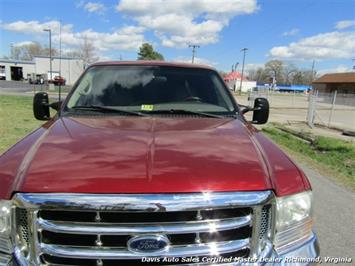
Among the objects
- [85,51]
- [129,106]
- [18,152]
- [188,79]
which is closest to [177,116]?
[129,106]

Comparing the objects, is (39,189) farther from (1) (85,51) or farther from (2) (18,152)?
(1) (85,51)

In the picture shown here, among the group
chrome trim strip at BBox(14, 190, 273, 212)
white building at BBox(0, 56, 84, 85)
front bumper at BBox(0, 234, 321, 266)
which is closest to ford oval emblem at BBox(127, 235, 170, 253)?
chrome trim strip at BBox(14, 190, 273, 212)

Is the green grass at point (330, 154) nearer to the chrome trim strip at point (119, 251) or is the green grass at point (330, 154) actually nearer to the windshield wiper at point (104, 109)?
the windshield wiper at point (104, 109)

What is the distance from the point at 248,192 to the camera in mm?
2016

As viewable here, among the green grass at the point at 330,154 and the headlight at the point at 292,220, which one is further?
the green grass at the point at 330,154

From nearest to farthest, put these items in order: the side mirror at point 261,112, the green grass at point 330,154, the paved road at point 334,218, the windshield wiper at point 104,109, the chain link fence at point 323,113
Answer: the windshield wiper at point 104,109 → the paved road at point 334,218 → the side mirror at point 261,112 → the green grass at point 330,154 → the chain link fence at point 323,113

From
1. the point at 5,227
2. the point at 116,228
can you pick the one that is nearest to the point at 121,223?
the point at 116,228

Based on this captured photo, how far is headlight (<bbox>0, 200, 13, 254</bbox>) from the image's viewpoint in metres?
1.99

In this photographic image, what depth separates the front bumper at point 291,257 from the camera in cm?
197

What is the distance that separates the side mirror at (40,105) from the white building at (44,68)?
70694 millimetres

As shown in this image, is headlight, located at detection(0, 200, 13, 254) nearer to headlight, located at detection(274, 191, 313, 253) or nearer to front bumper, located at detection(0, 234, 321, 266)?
front bumper, located at detection(0, 234, 321, 266)

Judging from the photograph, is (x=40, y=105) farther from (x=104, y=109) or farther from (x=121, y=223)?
(x=121, y=223)

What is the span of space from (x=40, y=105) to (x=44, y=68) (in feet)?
278

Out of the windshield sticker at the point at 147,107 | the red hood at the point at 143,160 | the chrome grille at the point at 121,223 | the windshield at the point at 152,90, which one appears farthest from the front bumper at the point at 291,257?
the windshield sticker at the point at 147,107
